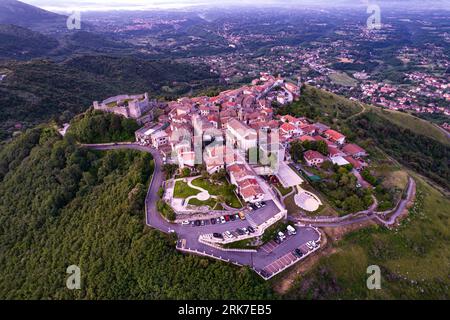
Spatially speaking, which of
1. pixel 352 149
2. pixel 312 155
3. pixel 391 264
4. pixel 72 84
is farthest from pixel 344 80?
pixel 391 264

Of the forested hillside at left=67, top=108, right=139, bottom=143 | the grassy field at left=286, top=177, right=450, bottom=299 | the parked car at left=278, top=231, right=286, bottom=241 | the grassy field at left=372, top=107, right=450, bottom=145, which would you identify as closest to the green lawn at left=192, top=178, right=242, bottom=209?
the parked car at left=278, top=231, right=286, bottom=241

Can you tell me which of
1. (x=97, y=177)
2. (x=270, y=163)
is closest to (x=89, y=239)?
(x=97, y=177)

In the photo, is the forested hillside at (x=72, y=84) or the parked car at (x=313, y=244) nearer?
the parked car at (x=313, y=244)

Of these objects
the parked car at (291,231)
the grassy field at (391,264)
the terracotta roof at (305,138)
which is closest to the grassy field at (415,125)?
the terracotta roof at (305,138)

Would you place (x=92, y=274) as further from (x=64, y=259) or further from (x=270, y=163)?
(x=270, y=163)

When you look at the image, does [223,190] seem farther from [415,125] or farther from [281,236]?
[415,125]

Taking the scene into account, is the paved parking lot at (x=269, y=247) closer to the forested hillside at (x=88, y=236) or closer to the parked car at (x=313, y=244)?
the forested hillside at (x=88, y=236)
